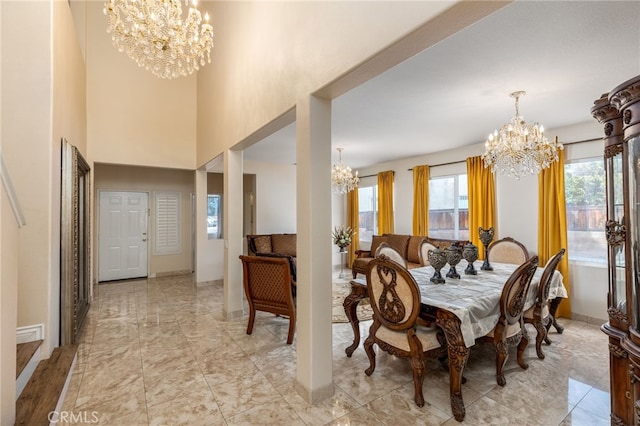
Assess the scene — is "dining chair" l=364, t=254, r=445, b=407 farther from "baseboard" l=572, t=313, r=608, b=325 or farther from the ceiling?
"baseboard" l=572, t=313, r=608, b=325

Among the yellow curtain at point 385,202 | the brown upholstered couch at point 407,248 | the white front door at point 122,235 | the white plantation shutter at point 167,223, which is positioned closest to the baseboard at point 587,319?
the brown upholstered couch at point 407,248

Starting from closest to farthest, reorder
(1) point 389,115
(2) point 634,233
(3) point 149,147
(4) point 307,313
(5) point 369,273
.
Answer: (2) point 634,233, (4) point 307,313, (5) point 369,273, (1) point 389,115, (3) point 149,147

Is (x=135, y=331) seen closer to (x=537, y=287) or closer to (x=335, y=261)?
(x=537, y=287)

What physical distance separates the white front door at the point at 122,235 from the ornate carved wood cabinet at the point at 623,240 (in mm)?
7208

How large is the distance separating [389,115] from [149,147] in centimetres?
442

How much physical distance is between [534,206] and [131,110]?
7.01m

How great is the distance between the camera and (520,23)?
6.40 feet

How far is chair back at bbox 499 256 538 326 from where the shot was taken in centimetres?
218

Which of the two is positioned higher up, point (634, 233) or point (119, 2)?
point (119, 2)

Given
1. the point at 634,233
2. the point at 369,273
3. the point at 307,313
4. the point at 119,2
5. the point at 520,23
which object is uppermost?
the point at 119,2

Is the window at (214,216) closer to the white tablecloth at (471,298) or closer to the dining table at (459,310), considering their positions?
the dining table at (459,310)

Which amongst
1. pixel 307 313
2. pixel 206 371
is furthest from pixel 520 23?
pixel 206 371

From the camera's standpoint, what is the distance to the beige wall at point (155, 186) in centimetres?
599

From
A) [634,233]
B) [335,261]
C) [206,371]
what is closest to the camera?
[634,233]
